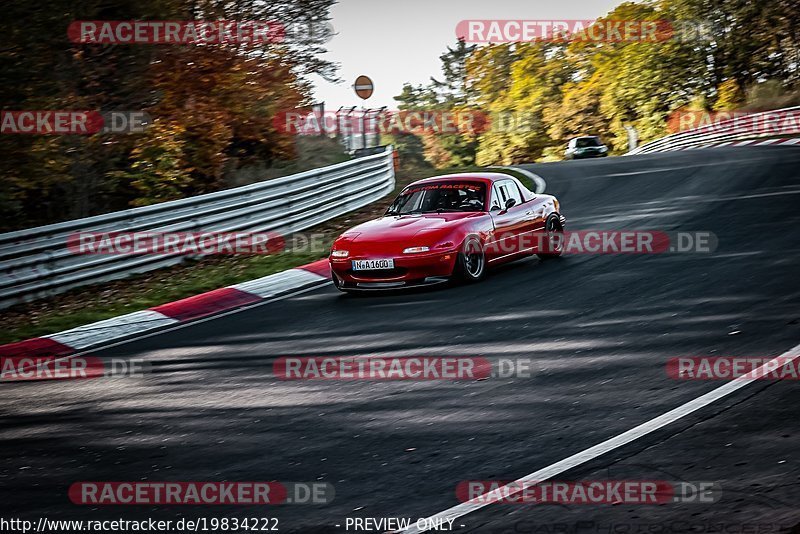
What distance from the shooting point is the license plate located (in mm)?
10844

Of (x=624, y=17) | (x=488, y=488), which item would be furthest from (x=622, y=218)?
(x=624, y=17)

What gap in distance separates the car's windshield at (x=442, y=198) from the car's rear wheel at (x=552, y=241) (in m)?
1.24

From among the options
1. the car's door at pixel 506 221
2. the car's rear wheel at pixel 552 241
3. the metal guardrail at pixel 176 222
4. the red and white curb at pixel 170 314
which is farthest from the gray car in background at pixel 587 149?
the car's door at pixel 506 221

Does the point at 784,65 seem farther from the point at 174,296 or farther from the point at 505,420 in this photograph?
the point at 505,420

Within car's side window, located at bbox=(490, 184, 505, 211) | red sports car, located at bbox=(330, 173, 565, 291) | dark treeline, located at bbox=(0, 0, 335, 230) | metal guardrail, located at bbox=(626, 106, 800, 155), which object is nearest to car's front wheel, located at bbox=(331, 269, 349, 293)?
red sports car, located at bbox=(330, 173, 565, 291)

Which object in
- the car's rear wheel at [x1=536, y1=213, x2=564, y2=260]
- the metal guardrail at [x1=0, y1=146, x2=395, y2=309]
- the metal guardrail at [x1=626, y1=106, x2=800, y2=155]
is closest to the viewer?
the metal guardrail at [x1=0, y1=146, x2=395, y2=309]

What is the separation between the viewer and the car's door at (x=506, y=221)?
1166 centimetres

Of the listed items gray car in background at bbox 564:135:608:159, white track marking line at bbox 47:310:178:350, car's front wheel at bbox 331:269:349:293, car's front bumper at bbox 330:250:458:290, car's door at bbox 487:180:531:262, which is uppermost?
gray car in background at bbox 564:135:608:159

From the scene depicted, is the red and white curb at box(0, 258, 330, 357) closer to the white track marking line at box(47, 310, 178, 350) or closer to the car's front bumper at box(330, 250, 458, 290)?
the white track marking line at box(47, 310, 178, 350)

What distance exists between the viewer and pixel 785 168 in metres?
19.3

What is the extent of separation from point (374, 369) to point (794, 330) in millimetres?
3375

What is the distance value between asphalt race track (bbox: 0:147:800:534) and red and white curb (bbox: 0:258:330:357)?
0.52 metres

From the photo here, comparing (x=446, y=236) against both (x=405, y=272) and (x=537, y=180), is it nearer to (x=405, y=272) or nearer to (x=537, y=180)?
(x=405, y=272)

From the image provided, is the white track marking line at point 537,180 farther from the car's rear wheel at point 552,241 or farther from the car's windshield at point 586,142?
the car's windshield at point 586,142
